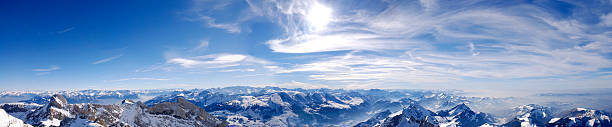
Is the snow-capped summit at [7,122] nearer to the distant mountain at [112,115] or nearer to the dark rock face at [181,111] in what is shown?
the distant mountain at [112,115]

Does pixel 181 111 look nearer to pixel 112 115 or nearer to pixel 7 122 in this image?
pixel 112 115

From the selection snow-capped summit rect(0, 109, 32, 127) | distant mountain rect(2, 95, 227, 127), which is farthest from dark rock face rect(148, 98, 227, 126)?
snow-capped summit rect(0, 109, 32, 127)

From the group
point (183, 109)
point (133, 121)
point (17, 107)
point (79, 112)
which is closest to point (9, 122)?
point (79, 112)

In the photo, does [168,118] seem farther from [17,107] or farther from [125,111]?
[17,107]

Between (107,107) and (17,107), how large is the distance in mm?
41875

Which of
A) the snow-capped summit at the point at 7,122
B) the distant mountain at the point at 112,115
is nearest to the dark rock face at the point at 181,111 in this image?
the distant mountain at the point at 112,115

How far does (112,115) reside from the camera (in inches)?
5320

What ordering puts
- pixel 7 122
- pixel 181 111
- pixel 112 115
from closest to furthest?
pixel 7 122 → pixel 112 115 → pixel 181 111

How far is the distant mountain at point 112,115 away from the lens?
11662cm

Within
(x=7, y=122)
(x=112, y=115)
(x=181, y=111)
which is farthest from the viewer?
(x=181, y=111)

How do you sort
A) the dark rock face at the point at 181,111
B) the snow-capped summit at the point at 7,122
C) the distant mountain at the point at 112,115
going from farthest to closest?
the dark rock face at the point at 181,111 → the distant mountain at the point at 112,115 → the snow-capped summit at the point at 7,122

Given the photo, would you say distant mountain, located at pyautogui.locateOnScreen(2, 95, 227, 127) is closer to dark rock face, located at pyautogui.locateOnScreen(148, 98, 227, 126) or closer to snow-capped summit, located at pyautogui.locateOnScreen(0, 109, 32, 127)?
dark rock face, located at pyautogui.locateOnScreen(148, 98, 227, 126)

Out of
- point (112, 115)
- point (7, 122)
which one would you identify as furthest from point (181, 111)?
point (7, 122)

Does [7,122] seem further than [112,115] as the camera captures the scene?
No
